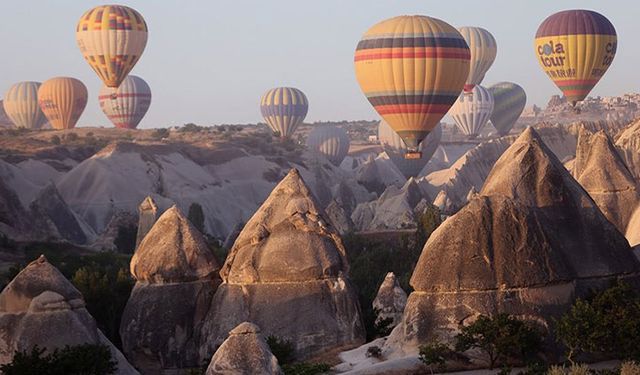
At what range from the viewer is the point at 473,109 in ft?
505

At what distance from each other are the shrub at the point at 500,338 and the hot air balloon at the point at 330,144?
127 meters

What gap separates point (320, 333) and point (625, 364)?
9.10m

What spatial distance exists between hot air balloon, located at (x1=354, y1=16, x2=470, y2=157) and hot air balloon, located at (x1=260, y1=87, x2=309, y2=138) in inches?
2683

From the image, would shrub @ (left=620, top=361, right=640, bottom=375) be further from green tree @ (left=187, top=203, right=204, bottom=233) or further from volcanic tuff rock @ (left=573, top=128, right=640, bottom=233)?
green tree @ (left=187, top=203, right=204, bottom=233)

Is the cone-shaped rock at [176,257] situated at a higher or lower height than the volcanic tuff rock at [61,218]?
higher

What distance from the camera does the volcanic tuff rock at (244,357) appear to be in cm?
2198

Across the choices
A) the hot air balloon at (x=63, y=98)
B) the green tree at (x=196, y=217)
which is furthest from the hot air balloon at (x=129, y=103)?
the green tree at (x=196, y=217)

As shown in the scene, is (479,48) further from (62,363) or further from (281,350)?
(62,363)

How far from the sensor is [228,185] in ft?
403

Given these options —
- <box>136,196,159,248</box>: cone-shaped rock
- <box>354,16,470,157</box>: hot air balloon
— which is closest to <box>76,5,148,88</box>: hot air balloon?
<box>354,16,470,157</box>: hot air balloon

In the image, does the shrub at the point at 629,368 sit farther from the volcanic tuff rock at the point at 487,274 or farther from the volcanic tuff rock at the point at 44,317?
the volcanic tuff rock at the point at 44,317

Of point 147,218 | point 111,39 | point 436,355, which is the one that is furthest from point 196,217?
point 436,355

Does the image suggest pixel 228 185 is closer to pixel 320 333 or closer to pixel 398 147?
pixel 398 147

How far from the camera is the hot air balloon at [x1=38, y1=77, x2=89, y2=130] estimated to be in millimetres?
140875
